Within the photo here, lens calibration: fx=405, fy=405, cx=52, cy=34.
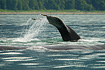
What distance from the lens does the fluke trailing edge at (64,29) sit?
20164mm

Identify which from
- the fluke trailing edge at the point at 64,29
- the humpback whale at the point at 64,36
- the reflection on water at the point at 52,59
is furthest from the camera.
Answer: the fluke trailing edge at the point at 64,29

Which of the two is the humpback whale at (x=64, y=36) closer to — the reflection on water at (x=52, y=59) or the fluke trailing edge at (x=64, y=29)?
the fluke trailing edge at (x=64, y=29)

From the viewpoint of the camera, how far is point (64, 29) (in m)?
21.3

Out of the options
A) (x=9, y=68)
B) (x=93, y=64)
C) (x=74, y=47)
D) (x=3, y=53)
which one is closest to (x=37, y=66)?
(x=9, y=68)

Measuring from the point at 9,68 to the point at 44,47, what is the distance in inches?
200

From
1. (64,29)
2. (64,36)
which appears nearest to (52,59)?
(64,29)

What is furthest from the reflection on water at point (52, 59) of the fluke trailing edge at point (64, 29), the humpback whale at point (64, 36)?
the fluke trailing edge at point (64, 29)

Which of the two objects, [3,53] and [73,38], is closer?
[3,53]

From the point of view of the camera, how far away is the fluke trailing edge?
794 inches

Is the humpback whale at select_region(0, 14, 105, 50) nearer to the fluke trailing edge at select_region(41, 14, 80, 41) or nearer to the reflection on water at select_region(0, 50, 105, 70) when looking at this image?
the fluke trailing edge at select_region(41, 14, 80, 41)

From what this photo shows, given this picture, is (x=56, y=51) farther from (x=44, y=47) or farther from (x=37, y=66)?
(x=37, y=66)

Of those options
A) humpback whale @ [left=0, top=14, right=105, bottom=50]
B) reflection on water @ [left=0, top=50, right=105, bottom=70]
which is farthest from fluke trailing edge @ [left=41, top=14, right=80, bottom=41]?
reflection on water @ [left=0, top=50, right=105, bottom=70]

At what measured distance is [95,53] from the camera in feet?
64.3

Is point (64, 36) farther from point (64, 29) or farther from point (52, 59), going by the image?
point (52, 59)
